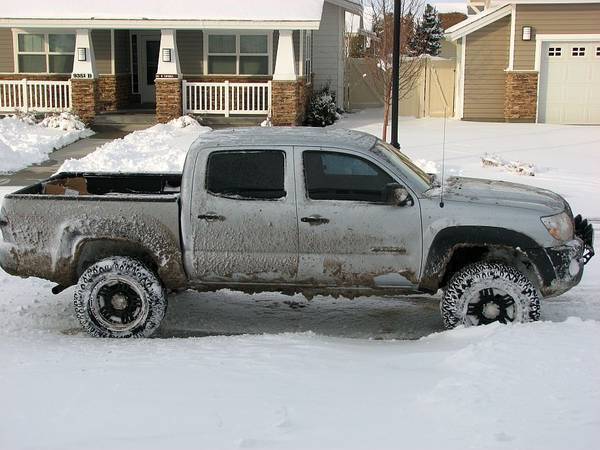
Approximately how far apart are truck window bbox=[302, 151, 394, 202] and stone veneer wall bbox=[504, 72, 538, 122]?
18.4 metres

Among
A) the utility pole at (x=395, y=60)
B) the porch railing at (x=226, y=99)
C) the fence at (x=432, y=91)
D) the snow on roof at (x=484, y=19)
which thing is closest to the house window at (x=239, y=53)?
the porch railing at (x=226, y=99)

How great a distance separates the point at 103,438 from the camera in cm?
451

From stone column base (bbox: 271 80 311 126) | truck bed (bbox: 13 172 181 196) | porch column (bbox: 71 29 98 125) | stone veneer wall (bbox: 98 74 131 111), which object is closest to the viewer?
truck bed (bbox: 13 172 181 196)

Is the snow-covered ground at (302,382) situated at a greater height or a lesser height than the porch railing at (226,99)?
lesser

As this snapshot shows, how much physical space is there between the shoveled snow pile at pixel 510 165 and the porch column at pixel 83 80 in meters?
10.8

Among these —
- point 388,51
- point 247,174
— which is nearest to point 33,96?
point 388,51

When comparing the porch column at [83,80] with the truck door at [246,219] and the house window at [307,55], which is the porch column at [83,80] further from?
the truck door at [246,219]

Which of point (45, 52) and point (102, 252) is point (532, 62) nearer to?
point (45, 52)

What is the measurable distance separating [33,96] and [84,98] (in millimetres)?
1644

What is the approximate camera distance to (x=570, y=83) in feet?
79.9

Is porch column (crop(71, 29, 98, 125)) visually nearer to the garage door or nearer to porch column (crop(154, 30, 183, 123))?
porch column (crop(154, 30, 183, 123))

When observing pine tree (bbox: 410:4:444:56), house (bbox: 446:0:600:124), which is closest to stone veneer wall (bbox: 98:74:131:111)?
house (bbox: 446:0:600:124)

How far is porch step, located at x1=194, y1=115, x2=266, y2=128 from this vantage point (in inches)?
864

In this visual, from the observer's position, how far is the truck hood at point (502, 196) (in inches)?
273
